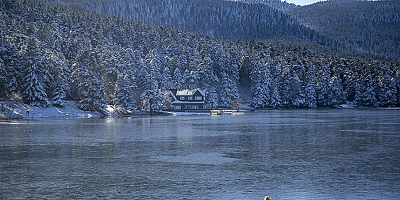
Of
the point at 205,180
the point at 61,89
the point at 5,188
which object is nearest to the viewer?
the point at 5,188

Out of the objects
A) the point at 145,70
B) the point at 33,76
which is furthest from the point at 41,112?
the point at 145,70

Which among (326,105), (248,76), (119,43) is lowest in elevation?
(326,105)

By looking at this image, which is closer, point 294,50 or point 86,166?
point 86,166

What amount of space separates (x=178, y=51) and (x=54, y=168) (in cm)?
13405

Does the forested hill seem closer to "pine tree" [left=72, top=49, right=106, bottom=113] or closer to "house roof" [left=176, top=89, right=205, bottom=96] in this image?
"pine tree" [left=72, top=49, right=106, bottom=113]

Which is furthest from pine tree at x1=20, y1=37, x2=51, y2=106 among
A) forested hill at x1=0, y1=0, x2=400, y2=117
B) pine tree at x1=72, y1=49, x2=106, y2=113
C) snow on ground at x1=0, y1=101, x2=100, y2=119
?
pine tree at x1=72, y1=49, x2=106, y2=113

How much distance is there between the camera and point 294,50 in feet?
650

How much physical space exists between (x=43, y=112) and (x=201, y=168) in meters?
64.5

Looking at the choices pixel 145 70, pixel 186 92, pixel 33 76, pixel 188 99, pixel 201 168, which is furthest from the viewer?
pixel 186 92

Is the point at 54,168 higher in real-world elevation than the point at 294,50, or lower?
lower

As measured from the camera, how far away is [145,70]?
378ft

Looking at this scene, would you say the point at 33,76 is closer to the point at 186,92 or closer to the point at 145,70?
the point at 145,70

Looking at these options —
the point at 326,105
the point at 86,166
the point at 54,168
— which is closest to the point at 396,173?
the point at 86,166

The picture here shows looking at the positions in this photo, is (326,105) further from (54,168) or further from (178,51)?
(54,168)
